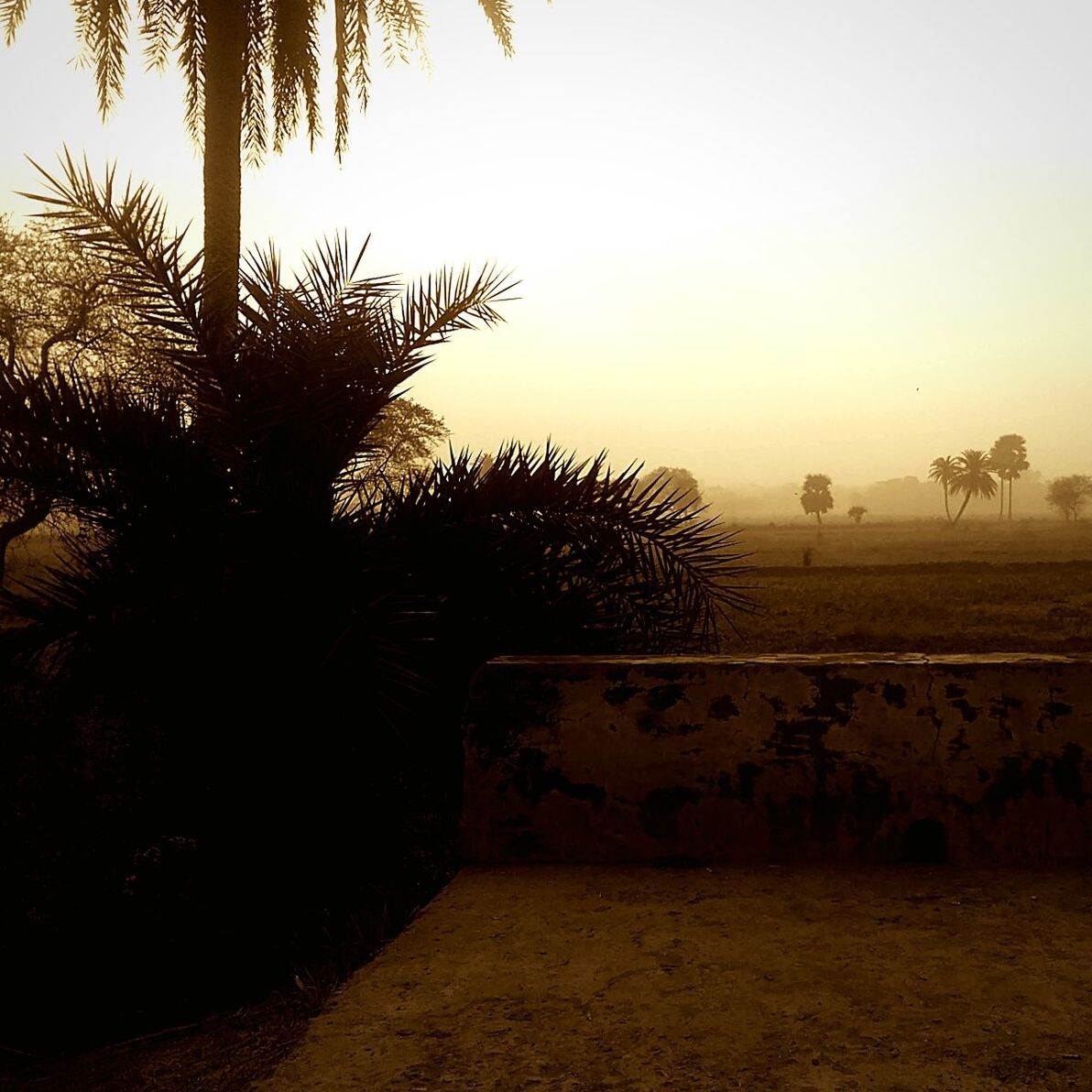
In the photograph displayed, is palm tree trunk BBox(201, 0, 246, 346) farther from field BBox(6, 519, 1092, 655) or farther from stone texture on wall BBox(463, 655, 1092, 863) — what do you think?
stone texture on wall BBox(463, 655, 1092, 863)

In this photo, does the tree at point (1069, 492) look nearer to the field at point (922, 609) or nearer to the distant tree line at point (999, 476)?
the distant tree line at point (999, 476)

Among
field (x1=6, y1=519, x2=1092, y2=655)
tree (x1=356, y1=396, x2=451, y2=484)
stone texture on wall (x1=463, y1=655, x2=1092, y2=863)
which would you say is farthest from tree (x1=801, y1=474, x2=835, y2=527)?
stone texture on wall (x1=463, y1=655, x2=1092, y2=863)

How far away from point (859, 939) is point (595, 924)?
2.12 feet

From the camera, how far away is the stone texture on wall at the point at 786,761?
3025 millimetres

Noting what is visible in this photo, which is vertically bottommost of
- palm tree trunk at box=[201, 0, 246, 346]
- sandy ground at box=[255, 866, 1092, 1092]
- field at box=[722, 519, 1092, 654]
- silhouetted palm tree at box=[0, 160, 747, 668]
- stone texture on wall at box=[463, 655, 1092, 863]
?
field at box=[722, 519, 1092, 654]

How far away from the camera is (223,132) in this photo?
977cm

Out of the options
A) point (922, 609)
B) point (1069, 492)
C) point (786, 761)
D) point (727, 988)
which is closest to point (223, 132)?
point (786, 761)

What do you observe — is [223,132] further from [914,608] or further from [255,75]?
[914,608]

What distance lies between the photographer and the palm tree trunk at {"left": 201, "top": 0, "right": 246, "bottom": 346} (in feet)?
31.5

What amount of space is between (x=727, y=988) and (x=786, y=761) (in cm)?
98

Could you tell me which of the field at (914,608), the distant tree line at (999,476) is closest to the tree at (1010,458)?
the distant tree line at (999,476)

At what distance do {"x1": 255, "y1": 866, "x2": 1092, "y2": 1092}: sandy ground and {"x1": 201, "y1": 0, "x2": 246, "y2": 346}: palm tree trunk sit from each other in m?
8.11

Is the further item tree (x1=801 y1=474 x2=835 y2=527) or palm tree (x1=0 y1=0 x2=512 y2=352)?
tree (x1=801 y1=474 x2=835 y2=527)

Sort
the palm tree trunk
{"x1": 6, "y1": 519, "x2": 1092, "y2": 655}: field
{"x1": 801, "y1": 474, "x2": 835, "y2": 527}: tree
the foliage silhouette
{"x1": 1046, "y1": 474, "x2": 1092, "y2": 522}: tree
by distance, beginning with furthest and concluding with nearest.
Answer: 1. {"x1": 801, "y1": 474, "x2": 835, "y2": 527}: tree
2. {"x1": 1046, "y1": 474, "x2": 1092, "y2": 522}: tree
3. {"x1": 6, "y1": 519, "x2": 1092, "y2": 655}: field
4. the palm tree trunk
5. the foliage silhouette
